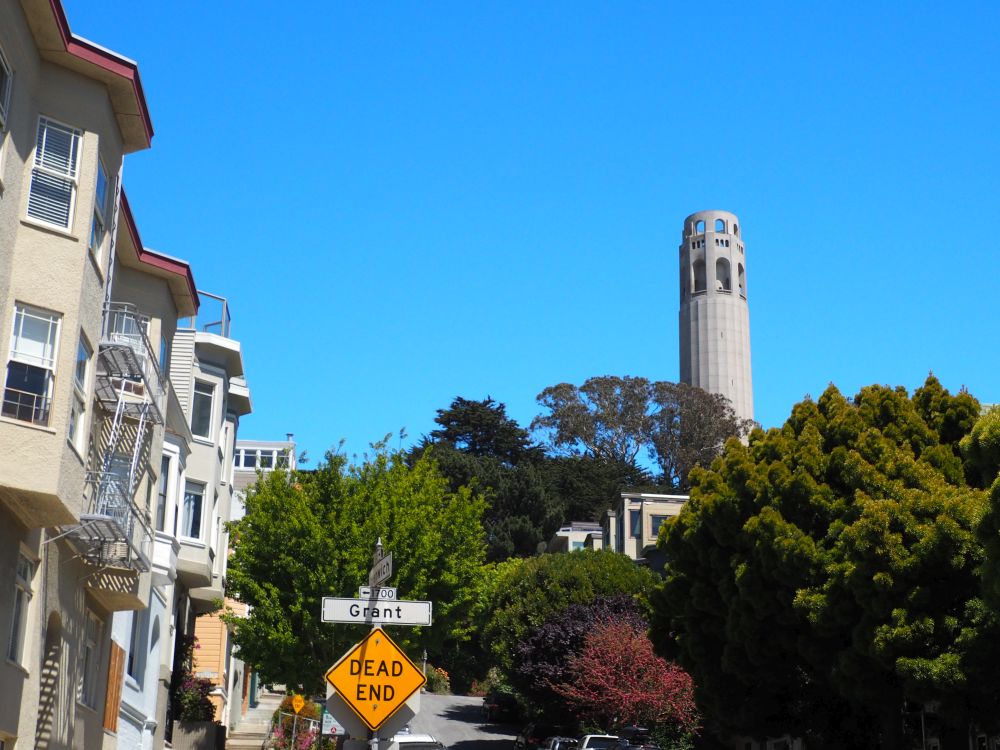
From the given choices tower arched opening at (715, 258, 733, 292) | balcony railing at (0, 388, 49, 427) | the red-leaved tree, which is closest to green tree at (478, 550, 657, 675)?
the red-leaved tree

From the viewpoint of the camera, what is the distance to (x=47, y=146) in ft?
54.9

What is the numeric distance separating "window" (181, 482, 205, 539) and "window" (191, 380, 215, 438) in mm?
1557

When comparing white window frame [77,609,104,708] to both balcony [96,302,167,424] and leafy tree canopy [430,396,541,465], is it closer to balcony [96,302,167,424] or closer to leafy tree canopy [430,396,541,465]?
balcony [96,302,167,424]

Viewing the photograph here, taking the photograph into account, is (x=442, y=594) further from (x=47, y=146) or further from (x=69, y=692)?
(x=47, y=146)

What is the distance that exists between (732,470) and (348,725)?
1968 cm

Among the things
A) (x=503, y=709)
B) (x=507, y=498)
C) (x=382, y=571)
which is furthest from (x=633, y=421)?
(x=382, y=571)

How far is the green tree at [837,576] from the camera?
23.2 m

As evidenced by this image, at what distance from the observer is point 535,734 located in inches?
1822

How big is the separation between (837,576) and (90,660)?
1367cm

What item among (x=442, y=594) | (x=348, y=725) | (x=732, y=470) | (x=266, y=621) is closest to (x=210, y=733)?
(x=266, y=621)

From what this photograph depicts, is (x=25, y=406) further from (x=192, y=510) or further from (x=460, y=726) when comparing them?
(x=460, y=726)

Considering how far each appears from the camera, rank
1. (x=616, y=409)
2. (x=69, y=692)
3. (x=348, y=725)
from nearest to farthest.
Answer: (x=348, y=725), (x=69, y=692), (x=616, y=409)

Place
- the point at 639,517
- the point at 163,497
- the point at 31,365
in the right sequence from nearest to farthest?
the point at 31,365 → the point at 163,497 → the point at 639,517

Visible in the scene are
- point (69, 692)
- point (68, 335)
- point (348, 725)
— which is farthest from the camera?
point (69, 692)
